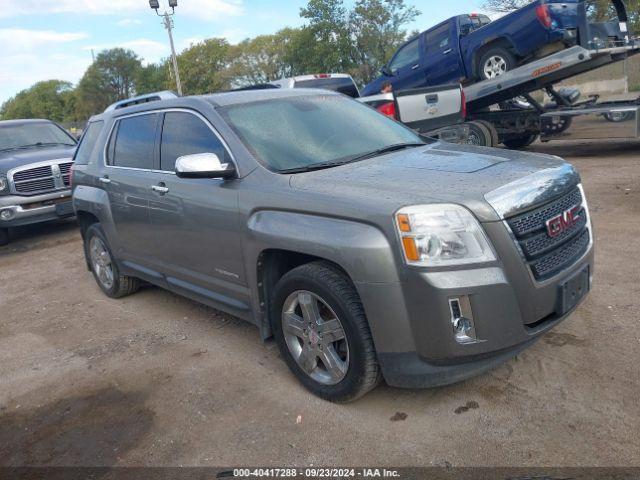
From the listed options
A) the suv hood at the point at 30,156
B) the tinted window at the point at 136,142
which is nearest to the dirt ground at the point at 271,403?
the tinted window at the point at 136,142


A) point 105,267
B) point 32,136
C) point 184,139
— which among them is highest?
point 32,136

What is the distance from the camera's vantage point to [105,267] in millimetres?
5785

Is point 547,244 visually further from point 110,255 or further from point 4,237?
point 4,237

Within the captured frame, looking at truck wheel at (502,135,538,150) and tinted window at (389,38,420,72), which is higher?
tinted window at (389,38,420,72)

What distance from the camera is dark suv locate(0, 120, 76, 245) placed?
8680 mm

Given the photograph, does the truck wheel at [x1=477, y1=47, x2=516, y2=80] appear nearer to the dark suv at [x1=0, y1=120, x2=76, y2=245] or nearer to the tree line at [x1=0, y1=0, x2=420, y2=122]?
the dark suv at [x1=0, y1=120, x2=76, y2=245]

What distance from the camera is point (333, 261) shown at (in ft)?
9.96

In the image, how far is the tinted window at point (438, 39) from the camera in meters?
11.8

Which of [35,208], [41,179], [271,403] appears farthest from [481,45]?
[271,403]

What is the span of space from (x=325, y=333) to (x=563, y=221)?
146 cm

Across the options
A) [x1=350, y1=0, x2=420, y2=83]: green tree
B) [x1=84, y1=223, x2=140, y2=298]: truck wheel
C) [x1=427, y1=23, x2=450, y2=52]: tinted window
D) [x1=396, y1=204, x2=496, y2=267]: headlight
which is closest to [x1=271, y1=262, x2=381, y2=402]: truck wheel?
[x1=396, y1=204, x2=496, y2=267]: headlight

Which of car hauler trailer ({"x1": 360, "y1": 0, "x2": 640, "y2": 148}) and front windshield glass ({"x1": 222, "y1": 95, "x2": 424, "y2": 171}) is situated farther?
car hauler trailer ({"x1": 360, "y1": 0, "x2": 640, "y2": 148})

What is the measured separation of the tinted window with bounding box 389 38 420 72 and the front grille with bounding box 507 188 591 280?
32.6 ft

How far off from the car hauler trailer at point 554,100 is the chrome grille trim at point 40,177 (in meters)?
5.05
